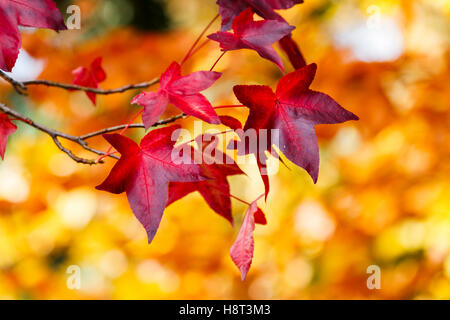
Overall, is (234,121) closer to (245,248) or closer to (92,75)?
(245,248)

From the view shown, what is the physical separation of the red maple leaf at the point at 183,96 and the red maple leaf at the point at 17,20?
0.12 metres

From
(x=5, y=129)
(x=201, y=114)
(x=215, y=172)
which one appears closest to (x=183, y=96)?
(x=201, y=114)

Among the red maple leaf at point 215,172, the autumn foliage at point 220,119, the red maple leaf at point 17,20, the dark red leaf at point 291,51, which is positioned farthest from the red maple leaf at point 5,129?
the dark red leaf at point 291,51

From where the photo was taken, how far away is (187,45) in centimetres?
159

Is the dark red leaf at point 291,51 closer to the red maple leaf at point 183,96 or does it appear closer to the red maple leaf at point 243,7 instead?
the red maple leaf at point 243,7

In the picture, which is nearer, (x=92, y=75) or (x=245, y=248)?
(x=245, y=248)

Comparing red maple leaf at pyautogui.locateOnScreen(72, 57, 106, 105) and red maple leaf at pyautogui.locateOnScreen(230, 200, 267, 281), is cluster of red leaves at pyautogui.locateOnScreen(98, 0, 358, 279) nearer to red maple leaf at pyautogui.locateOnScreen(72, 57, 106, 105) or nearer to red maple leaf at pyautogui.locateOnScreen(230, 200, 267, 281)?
red maple leaf at pyautogui.locateOnScreen(230, 200, 267, 281)

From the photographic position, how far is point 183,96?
1.57ft

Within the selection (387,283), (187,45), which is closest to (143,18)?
(187,45)

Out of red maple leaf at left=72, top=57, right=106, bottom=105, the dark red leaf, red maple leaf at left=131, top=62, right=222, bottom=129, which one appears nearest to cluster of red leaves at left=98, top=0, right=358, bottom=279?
red maple leaf at left=131, top=62, right=222, bottom=129

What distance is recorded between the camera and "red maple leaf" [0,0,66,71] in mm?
448

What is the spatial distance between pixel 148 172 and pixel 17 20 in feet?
0.71

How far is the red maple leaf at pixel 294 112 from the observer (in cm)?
46

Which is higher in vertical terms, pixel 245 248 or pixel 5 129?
pixel 5 129
